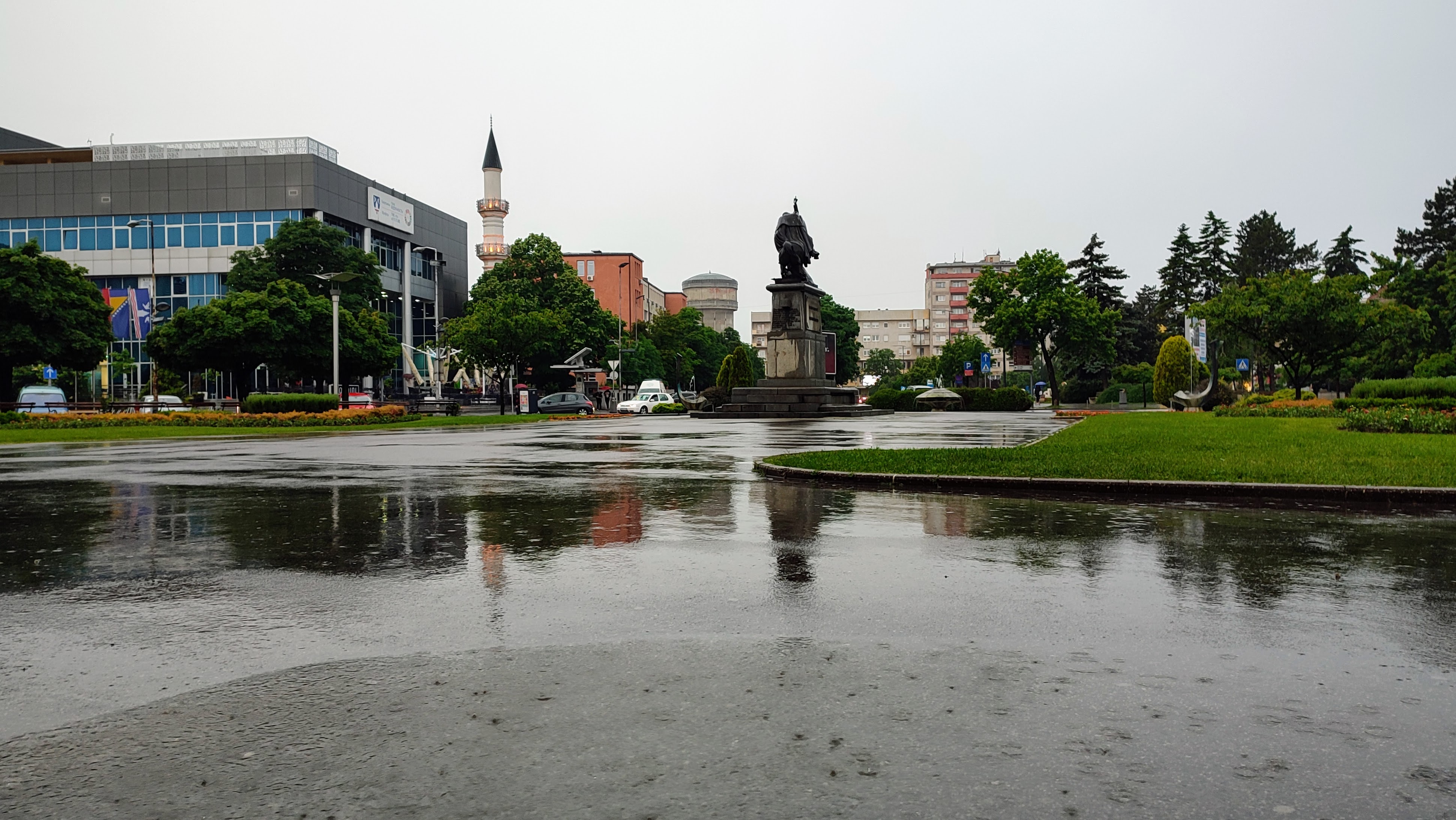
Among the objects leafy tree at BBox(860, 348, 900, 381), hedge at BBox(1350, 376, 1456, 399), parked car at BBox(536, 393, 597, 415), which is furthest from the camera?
leafy tree at BBox(860, 348, 900, 381)

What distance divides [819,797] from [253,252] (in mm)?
75765

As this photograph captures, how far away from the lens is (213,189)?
73.9 metres

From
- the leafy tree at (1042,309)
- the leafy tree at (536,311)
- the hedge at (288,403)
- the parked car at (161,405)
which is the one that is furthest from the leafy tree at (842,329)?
the hedge at (288,403)

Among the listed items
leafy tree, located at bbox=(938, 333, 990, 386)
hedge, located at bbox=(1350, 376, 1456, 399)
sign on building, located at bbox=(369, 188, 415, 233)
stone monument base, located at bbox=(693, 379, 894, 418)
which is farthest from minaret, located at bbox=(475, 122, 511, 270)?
hedge, located at bbox=(1350, 376, 1456, 399)

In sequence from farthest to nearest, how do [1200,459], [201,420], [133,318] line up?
[133,318], [201,420], [1200,459]

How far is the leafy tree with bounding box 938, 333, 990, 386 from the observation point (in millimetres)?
104062

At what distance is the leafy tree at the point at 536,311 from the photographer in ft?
188

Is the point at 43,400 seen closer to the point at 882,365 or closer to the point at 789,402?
the point at 789,402

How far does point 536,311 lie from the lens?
2307 inches

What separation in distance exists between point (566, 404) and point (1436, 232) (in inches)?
2900

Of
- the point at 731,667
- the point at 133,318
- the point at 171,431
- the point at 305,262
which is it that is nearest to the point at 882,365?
the point at 305,262

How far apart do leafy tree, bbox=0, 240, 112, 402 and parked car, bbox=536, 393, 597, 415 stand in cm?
2103

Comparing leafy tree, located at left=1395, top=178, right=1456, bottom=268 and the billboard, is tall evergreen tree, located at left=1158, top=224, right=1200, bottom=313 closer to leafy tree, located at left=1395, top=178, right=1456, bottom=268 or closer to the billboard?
leafy tree, located at left=1395, top=178, right=1456, bottom=268

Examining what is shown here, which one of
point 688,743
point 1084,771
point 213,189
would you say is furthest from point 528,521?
point 213,189
